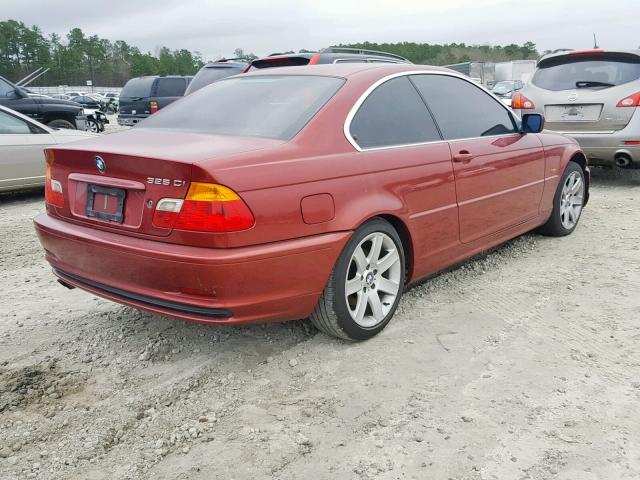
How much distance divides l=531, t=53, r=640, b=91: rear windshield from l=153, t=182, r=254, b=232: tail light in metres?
6.45

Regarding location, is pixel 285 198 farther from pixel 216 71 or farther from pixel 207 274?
pixel 216 71

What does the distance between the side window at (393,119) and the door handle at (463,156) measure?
0.17 meters

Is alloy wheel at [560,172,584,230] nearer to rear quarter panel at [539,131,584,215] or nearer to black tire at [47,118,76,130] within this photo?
rear quarter panel at [539,131,584,215]

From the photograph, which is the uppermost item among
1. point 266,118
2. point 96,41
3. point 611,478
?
point 96,41

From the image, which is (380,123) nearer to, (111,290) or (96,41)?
(111,290)

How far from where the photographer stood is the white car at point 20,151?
7465 mm

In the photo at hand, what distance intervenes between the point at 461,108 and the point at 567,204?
Answer: 1.97 metres

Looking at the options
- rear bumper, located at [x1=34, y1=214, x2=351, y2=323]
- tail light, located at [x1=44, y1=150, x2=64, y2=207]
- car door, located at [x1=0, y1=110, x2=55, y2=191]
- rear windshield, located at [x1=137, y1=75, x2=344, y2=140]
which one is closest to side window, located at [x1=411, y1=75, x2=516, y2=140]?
rear windshield, located at [x1=137, y1=75, x2=344, y2=140]

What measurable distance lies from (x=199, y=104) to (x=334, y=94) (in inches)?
36.3

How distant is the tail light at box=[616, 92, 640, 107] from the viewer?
7293mm

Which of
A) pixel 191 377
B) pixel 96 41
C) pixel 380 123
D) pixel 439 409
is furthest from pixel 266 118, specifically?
pixel 96 41

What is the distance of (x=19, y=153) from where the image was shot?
7.54m

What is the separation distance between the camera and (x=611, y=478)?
224 centimetres

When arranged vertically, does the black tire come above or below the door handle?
above
